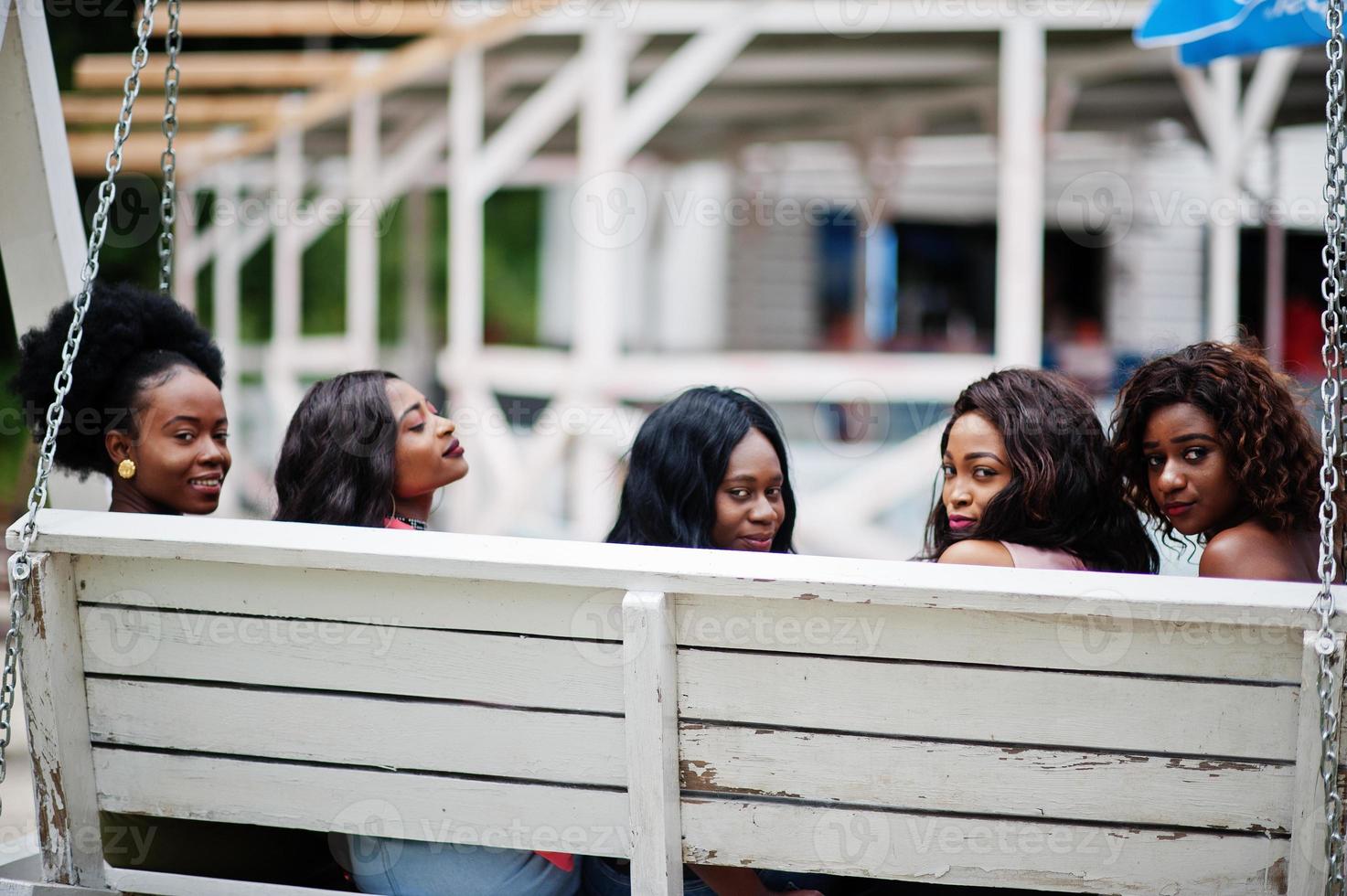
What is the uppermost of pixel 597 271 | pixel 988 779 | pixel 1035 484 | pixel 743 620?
pixel 597 271

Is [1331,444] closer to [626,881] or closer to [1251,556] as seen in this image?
[1251,556]

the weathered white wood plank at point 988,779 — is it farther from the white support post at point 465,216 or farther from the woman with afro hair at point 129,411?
the white support post at point 465,216

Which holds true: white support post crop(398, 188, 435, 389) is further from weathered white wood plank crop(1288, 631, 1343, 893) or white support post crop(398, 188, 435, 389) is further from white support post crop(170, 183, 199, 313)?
weathered white wood plank crop(1288, 631, 1343, 893)

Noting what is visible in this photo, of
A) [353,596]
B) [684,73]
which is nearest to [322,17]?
[684,73]

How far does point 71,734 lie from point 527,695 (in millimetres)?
762

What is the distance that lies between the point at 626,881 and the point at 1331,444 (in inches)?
51.9

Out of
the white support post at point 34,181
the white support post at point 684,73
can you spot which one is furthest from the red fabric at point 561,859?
the white support post at point 684,73

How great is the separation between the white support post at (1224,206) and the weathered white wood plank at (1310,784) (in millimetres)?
4115

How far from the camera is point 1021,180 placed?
5.36m

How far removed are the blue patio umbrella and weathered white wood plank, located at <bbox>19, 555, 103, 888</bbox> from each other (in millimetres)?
3093

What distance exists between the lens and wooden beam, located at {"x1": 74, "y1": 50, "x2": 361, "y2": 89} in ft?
20.4

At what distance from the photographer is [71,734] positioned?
2.02m

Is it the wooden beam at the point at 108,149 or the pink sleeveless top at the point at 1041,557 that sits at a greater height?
the wooden beam at the point at 108,149

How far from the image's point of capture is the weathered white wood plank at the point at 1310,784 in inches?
63.3
